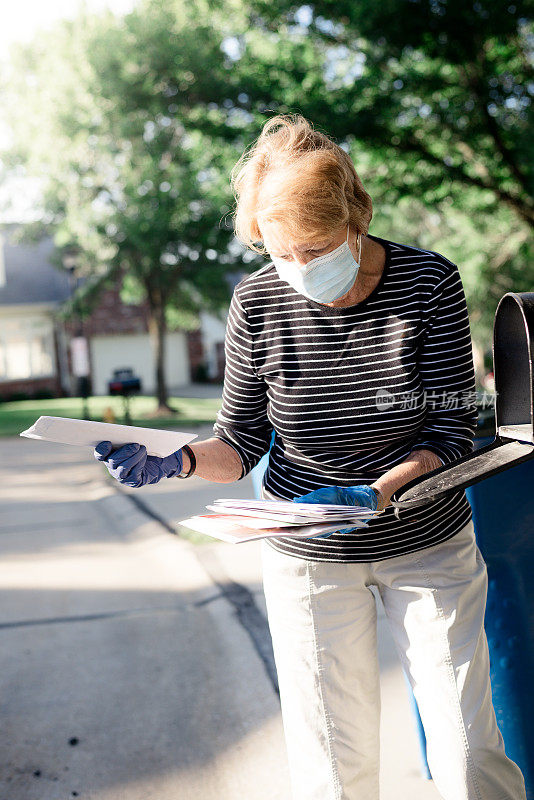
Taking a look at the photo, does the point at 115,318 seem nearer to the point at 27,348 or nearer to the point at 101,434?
the point at 27,348

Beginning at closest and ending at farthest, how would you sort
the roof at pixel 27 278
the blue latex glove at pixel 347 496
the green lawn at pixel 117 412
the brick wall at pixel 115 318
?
the blue latex glove at pixel 347 496 < the green lawn at pixel 117 412 < the roof at pixel 27 278 < the brick wall at pixel 115 318

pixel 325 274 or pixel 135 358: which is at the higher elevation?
pixel 325 274

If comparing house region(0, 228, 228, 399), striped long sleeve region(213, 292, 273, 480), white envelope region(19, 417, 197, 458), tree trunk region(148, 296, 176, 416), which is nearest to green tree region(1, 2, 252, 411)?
tree trunk region(148, 296, 176, 416)

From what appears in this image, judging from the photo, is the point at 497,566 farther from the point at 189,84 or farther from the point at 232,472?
the point at 189,84

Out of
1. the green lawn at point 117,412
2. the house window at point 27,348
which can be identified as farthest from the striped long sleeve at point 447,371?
the house window at point 27,348

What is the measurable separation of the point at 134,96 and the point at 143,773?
476 inches

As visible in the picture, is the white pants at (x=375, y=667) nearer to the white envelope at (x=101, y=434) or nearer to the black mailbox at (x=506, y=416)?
the black mailbox at (x=506, y=416)

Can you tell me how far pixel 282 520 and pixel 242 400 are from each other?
48cm

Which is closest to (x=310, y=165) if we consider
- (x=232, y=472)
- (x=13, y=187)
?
(x=232, y=472)

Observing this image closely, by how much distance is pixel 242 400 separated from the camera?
74.6 inches

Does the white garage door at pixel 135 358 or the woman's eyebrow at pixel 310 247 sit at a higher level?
the woman's eyebrow at pixel 310 247

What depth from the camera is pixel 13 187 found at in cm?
2291

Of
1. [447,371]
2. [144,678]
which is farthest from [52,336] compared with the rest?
[447,371]

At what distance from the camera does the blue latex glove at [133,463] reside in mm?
1642
